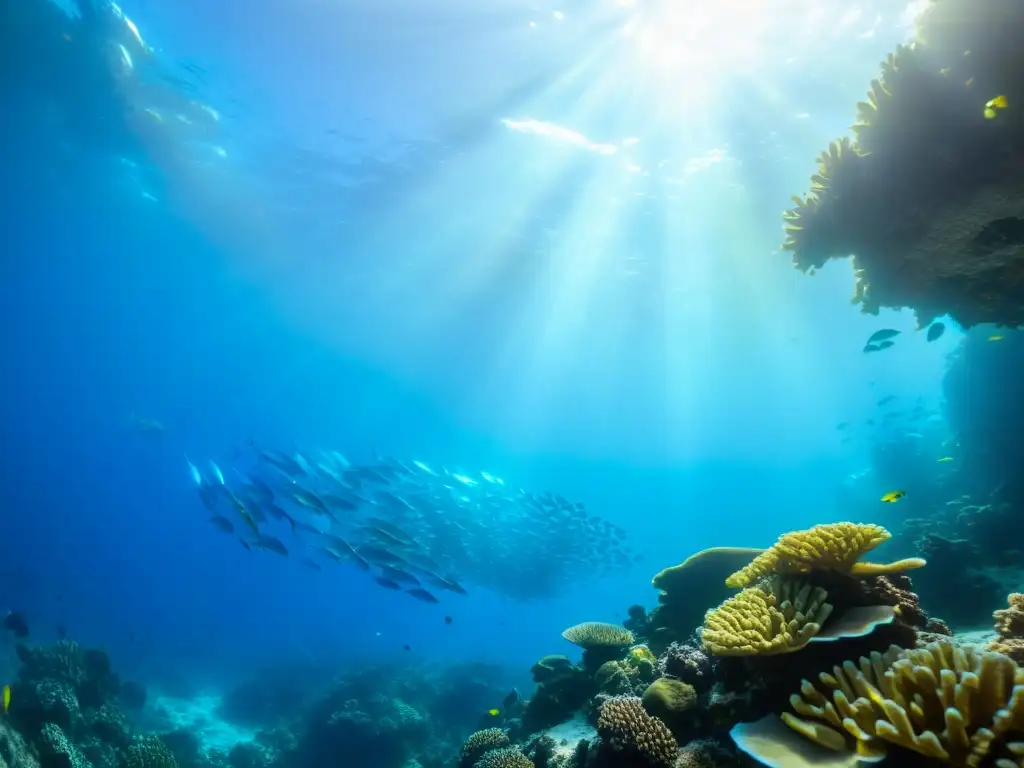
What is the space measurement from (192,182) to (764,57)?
27910mm

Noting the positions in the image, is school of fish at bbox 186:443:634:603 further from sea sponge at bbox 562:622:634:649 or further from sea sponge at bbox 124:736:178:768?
sea sponge at bbox 562:622:634:649

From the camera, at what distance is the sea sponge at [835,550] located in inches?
165

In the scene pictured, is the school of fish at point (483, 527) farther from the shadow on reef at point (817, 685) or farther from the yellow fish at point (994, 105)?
the yellow fish at point (994, 105)

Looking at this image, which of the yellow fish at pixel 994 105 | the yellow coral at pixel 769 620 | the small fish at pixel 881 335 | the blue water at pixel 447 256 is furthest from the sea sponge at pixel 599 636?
the blue water at pixel 447 256

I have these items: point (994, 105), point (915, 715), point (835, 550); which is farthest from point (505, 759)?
point (994, 105)

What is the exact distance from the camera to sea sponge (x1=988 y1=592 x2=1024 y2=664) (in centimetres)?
394

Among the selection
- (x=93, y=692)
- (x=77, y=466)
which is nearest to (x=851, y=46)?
(x=93, y=692)

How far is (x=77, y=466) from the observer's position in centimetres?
11488

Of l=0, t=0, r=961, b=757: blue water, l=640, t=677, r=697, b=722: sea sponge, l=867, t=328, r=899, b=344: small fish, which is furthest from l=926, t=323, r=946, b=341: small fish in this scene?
l=640, t=677, r=697, b=722: sea sponge

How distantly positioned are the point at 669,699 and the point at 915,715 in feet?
7.99

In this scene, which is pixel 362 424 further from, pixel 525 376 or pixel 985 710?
pixel 985 710

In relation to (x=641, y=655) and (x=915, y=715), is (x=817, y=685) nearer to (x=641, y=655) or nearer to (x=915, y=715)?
(x=915, y=715)

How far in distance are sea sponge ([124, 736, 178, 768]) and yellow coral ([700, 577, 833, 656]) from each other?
12.8 m

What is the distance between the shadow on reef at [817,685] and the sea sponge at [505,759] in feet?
0.05
